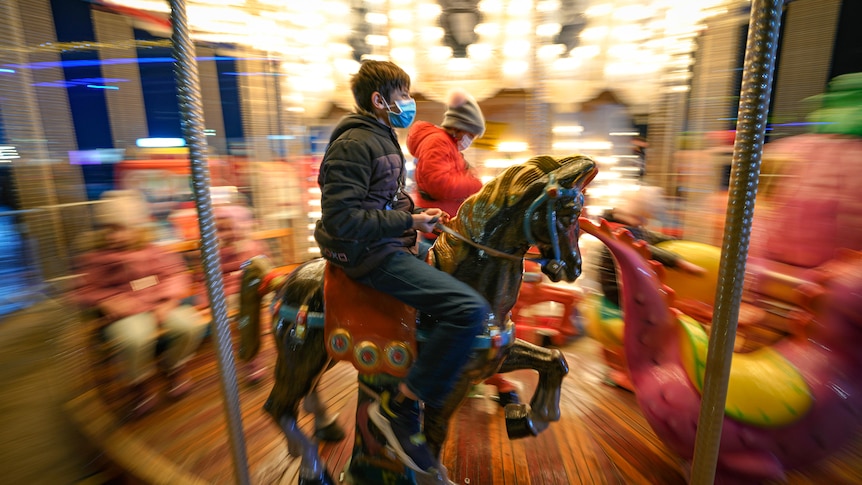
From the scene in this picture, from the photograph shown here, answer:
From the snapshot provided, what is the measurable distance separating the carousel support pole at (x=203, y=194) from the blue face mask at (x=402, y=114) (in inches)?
20.8

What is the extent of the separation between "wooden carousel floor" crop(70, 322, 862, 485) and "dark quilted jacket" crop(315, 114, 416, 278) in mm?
A: 667

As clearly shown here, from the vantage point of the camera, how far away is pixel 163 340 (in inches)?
83.4

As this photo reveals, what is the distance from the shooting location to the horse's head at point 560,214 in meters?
1.09

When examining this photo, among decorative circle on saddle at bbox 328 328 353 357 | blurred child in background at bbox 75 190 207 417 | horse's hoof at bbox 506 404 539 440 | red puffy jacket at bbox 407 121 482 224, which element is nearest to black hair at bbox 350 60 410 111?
decorative circle on saddle at bbox 328 328 353 357

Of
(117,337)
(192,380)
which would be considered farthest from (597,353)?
(117,337)

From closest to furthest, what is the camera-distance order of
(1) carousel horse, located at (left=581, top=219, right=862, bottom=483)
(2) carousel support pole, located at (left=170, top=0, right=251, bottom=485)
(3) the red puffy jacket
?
(2) carousel support pole, located at (left=170, top=0, right=251, bottom=485) < (1) carousel horse, located at (left=581, top=219, right=862, bottom=483) < (3) the red puffy jacket

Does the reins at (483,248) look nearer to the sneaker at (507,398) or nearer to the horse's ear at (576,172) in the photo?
the horse's ear at (576,172)

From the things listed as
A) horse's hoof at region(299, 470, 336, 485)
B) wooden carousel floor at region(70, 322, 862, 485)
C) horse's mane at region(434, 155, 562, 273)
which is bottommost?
wooden carousel floor at region(70, 322, 862, 485)

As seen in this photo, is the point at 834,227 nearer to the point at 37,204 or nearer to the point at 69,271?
the point at 37,204

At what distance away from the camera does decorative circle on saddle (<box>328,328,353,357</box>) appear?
4.10 ft

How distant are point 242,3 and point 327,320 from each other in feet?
7.56

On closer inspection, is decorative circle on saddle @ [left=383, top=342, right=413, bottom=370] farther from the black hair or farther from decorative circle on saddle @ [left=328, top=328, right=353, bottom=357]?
the black hair

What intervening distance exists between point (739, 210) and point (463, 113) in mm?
1543

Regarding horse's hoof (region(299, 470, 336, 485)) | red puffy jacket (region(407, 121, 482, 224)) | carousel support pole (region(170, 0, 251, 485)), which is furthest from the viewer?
red puffy jacket (region(407, 121, 482, 224))
